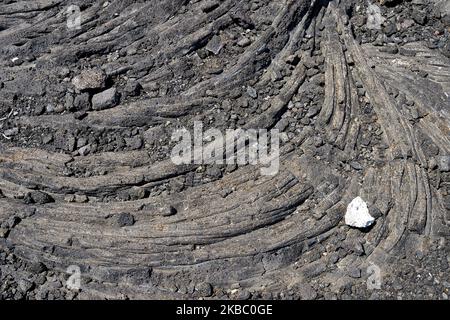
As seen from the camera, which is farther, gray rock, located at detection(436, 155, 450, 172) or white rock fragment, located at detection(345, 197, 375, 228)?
gray rock, located at detection(436, 155, 450, 172)

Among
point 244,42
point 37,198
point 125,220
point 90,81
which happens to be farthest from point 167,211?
point 244,42

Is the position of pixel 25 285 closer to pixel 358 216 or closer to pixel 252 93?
pixel 252 93

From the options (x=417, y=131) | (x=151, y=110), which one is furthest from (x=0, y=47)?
(x=417, y=131)

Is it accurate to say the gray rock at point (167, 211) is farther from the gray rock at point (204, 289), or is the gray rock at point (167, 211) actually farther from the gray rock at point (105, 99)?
the gray rock at point (105, 99)

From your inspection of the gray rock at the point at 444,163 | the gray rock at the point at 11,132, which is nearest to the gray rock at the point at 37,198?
the gray rock at the point at 11,132

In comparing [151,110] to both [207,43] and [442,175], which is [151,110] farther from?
[442,175]

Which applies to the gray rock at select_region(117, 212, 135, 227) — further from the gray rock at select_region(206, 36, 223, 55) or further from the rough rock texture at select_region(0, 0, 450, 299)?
the gray rock at select_region(206, 36, 223, 55)

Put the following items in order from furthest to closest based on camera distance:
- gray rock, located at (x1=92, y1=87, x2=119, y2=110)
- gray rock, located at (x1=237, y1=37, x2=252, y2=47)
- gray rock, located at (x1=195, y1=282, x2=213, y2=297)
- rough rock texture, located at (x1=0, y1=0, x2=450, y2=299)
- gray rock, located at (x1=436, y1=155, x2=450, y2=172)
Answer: gray rock, located at (x1=237, y1=37, x2=252, y2=47) → gray rock, located at (x1=92, y1=87, x2=119, y2=110) → gray rock, located at (x1=436, y1=155, x2=450, y2=172) → rough rock texture, located at (x1=0, y1=0, x2=450, y2=299) → gray rock, located at (x1=195, y1=282, x2=213, y2=297)

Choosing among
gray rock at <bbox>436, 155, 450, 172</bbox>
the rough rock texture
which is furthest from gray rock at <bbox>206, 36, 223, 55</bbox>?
gray rock at <bbox>436, 155, 450, 172</bbox>
